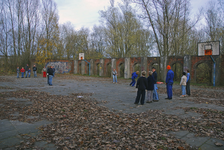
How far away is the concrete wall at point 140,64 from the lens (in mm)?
20030

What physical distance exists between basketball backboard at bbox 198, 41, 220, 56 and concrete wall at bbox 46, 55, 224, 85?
6.39 ft

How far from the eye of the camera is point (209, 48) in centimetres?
1759

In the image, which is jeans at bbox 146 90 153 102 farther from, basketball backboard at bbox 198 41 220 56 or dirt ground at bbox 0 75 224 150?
basketball backboard at bbox 198 41 220 56

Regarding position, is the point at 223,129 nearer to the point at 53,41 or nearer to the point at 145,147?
the point at 145,147

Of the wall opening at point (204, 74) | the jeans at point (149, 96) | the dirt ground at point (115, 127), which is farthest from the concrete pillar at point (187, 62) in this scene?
the dirt ground at point (115, 127)

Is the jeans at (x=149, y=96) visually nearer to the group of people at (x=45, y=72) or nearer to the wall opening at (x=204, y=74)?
the group of people at (x=45, y=72)

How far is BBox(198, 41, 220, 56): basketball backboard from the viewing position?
1718 cm

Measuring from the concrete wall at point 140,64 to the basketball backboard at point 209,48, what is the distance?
6.39 ft

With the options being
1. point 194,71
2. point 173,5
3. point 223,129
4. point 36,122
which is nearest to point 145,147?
point 223,129

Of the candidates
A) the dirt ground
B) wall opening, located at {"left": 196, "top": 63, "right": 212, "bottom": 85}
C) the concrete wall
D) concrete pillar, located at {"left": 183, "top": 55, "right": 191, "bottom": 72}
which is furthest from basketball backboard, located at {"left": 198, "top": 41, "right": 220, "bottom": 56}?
the dirt ground

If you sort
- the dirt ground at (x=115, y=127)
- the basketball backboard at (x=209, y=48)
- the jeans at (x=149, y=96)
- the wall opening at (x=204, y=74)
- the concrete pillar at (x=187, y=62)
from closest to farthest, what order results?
the dirt ground at (x=115, y=127) < the jeans at (x=149, y=96) < the basketball backboard at (x=209, y=48) < the wall opening at (x=204, y=74) < the concrete pillar at (x=187, y=62)

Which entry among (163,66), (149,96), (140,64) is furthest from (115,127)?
(140,64)

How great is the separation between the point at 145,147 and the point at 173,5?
23.7 m

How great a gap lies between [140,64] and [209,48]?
10.6 metres
